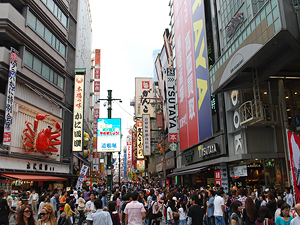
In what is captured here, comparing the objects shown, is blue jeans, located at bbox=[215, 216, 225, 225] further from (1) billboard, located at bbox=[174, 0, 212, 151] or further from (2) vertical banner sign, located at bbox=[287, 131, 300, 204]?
(1) billboard, located at bbox=[174, 0, 212, 151]

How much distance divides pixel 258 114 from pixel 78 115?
23226 millimetres

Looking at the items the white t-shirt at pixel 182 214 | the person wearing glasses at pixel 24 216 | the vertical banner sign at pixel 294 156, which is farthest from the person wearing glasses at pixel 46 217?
the vertical banner sign at pixel 294 156

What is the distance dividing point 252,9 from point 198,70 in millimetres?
10836

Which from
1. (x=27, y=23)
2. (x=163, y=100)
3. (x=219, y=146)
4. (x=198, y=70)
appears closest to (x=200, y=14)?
(x=198, y=70)

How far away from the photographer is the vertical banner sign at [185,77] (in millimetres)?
28362

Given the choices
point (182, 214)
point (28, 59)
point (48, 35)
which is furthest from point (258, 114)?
point (48, 35)

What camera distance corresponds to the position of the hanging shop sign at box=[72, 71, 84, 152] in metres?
33.6

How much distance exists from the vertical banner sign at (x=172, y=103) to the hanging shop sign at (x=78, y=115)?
35.9ft

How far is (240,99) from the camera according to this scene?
18.1 metres

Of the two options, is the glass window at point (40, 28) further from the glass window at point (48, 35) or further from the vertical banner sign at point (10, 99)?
the vertical banner sign at point (10, 99)

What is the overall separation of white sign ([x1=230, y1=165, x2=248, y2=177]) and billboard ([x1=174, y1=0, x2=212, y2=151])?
14.9 feet

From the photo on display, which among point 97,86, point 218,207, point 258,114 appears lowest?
point 218,207

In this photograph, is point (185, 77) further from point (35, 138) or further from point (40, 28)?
point (35, 138)

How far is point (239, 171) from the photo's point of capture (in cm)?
1828
